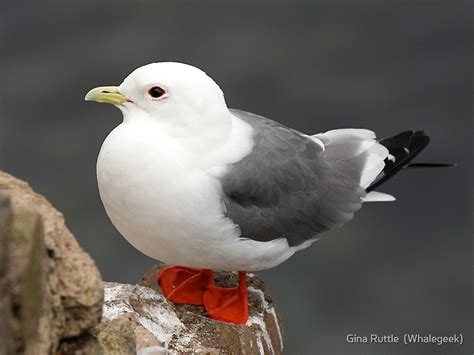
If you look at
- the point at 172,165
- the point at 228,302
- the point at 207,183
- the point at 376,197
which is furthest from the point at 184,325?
the point at 376,197

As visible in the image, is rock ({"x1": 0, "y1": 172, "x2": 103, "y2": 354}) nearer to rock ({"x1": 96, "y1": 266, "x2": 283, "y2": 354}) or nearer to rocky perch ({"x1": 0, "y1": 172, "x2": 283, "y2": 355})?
rocky perch ({"x1": 0, "y1": 172, "x2": 283, "y2": 355})

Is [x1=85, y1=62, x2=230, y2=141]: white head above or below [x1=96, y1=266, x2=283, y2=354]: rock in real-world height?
above

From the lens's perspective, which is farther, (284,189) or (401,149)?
(401,149)

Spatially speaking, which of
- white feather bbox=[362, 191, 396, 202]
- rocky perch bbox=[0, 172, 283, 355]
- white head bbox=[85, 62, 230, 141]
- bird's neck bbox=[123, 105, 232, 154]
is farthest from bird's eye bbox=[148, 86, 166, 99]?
white feather bbox=[362, 191, 396, 202]

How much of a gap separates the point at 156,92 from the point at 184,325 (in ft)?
5.01

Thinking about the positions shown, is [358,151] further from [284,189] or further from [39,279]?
[39,279]

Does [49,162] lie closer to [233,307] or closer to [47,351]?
[233,307]

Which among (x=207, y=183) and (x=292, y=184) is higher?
(x=207, y=183)

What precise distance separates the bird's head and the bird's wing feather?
1.42ft

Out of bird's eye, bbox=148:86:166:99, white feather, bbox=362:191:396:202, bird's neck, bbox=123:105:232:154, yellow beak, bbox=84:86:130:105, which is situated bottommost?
white feather, bbox=362:191:396:202

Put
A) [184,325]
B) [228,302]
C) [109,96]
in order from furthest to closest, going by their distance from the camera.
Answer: [228,302] < [184,325] < [109,96]

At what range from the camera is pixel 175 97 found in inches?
237

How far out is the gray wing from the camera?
638cm

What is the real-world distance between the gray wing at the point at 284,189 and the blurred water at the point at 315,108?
3.42 meters
